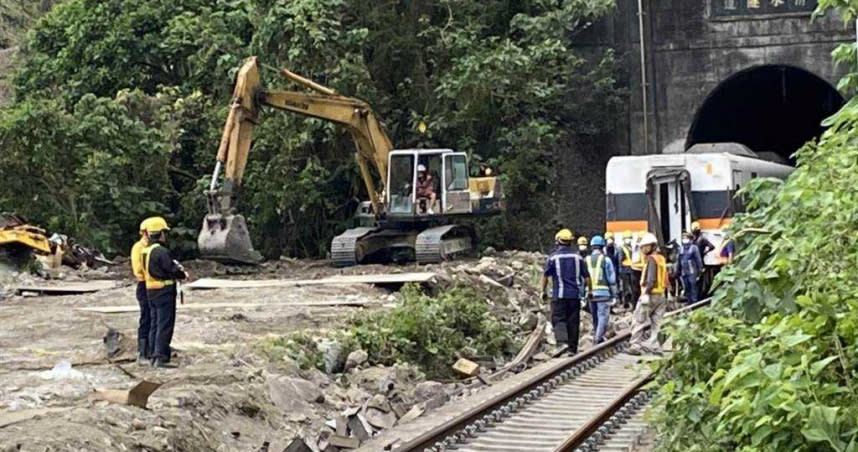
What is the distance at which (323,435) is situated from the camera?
11.9 m

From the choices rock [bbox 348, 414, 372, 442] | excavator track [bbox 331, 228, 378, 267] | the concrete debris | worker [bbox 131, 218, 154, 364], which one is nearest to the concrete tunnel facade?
excavator track [bbox 331, 228, 378, 267]

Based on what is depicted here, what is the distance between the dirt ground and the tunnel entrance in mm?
17961

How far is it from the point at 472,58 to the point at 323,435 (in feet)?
71.9

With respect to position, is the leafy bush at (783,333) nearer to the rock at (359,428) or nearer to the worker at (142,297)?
the rock at (359,428)

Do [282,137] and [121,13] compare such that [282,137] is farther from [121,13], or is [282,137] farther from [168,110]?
[121,13]

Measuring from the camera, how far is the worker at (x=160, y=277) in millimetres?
13203

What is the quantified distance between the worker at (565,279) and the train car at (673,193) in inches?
363

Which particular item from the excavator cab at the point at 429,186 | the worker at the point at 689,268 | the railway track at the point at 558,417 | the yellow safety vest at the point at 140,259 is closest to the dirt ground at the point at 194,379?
the yellow safety vest at the point at 140,259

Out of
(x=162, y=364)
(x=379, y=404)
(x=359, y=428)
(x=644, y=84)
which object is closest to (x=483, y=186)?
(x=644, y=84)

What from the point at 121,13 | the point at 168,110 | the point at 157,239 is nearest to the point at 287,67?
the point at 168,110

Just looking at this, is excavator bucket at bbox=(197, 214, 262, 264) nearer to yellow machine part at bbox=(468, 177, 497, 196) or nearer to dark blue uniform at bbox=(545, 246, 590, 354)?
yellow machine part at bbox=(468, 177, 497, 196)

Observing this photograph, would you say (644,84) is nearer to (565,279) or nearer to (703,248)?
(703,248)

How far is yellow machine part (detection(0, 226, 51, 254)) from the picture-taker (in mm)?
25953

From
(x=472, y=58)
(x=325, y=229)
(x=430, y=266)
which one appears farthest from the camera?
(x=325, y=229)
